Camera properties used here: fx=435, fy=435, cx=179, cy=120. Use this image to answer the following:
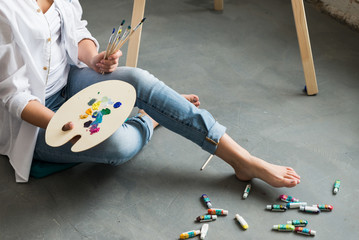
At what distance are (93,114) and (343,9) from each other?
74.2 inches

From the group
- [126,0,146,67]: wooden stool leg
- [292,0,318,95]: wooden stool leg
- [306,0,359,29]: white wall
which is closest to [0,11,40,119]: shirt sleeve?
[126,0,146,67]: wooden stool leg

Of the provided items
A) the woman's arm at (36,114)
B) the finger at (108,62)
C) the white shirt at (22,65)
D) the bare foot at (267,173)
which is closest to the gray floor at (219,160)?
the bare foot at (267,173)

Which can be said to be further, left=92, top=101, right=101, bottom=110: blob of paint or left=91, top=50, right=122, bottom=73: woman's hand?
left=91, top=50, right=122, bottom=73: woman's hand

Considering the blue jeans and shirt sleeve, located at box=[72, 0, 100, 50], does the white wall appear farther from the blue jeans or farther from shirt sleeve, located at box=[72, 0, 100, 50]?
shirt sleeve, located at box=[72, 0, 100, 50]

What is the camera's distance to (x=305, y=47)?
195 centimetres

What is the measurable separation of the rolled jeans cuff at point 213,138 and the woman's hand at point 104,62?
0.40 m

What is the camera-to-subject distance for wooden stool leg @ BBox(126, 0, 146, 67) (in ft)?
5.78

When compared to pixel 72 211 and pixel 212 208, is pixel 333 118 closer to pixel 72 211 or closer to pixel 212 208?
pixel 212 208

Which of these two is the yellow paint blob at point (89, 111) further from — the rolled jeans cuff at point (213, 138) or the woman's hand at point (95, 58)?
the rolled jeans cuff at point (213, 138)

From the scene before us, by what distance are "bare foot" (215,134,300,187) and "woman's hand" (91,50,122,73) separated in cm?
45

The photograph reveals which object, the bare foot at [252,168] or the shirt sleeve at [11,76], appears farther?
the bare foot at [252,168]

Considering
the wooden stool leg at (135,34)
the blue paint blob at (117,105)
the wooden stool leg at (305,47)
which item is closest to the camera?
the blue paint blob at (117,105)

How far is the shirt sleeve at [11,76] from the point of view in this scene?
1.31 meters

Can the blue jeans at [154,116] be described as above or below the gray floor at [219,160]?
above
